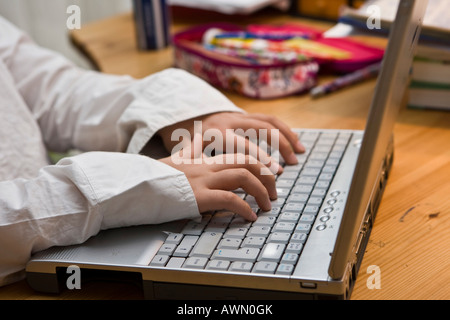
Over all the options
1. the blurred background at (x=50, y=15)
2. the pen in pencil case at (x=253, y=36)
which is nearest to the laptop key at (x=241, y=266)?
the pen in pencil case at (x=253, y=36)

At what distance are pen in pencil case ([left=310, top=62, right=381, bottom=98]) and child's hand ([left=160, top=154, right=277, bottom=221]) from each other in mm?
389

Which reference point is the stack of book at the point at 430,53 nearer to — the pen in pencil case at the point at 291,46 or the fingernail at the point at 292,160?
the pen in pencil case at the point at 291,46

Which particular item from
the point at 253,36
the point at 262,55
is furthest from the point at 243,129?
the point at 253,36

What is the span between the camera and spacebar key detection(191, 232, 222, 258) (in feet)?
1.79

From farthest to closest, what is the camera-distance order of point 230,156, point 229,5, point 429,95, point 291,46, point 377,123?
point 229,5
point 291,46
point 429,95
point 230,156
point 377,123

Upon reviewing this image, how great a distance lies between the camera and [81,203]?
59 cm

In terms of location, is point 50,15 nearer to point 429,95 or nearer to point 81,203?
point 429,95

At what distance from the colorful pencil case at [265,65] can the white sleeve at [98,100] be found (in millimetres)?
188

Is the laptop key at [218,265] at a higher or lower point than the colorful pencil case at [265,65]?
higher

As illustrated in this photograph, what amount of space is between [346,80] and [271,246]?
21.6 inches

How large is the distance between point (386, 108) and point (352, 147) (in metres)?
0.31

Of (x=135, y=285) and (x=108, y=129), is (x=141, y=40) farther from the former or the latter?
(x=135, y=285)

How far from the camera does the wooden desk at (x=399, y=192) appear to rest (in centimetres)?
57

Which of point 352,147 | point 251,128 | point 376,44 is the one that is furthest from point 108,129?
point 376,44
